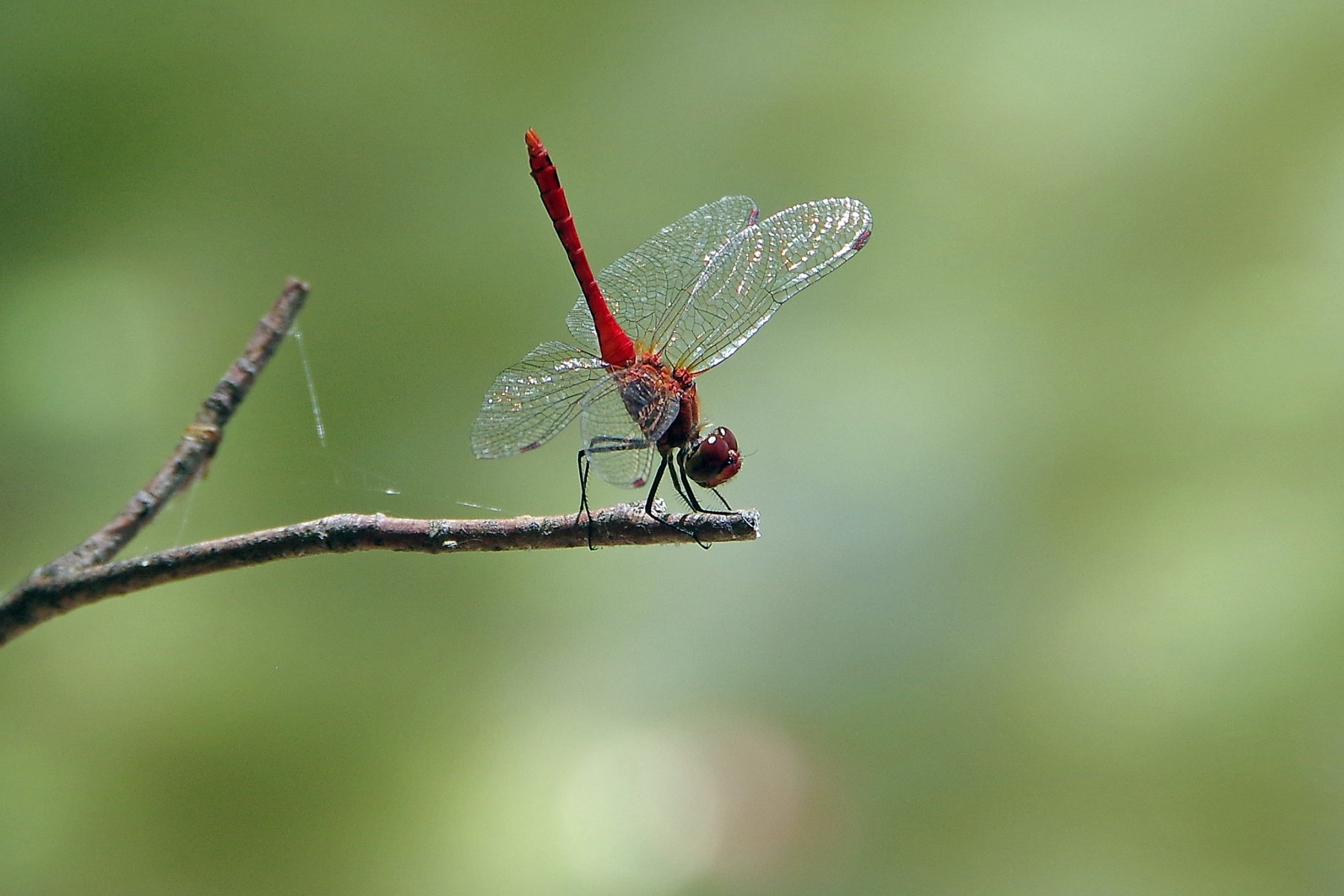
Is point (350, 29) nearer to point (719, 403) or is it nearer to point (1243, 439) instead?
point (719, 403)

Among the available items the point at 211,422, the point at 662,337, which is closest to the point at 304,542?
the point at 211,422

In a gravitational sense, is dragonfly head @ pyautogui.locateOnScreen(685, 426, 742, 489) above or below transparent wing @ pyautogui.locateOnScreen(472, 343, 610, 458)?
below

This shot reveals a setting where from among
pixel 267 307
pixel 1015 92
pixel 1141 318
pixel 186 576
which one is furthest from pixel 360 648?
pixel 1015 92

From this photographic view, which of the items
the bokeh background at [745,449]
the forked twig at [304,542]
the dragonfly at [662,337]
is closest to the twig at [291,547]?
the forked twig at [304,542]

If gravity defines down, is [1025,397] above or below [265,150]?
below

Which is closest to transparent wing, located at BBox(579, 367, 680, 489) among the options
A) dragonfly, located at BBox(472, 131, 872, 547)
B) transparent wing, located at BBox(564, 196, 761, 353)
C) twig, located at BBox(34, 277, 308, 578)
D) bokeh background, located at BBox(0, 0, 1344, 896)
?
dragonfly, located at BBox(472, 131, 872, 547)

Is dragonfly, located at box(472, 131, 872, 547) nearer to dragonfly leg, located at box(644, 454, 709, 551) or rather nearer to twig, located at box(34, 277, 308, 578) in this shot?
dragonfly leg, located at box(644, 454, 709, 551)

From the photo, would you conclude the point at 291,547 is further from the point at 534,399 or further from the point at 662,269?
the point at 662,269
